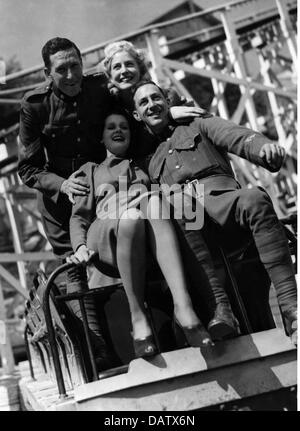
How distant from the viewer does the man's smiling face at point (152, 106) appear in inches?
109

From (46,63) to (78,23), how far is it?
0.89 ft

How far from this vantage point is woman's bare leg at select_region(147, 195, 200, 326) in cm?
219

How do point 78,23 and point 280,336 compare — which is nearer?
point 280,336

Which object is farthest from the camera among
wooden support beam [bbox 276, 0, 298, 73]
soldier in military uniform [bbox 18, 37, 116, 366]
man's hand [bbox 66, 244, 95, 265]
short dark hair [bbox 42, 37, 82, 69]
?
wooden support beam [bbox 276, 0, 298, 73]

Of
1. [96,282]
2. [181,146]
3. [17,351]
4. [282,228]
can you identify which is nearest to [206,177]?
[181,146]

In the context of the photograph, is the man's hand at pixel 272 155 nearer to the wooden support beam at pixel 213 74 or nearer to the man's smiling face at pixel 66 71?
the man's smiling face at pixel 66 71

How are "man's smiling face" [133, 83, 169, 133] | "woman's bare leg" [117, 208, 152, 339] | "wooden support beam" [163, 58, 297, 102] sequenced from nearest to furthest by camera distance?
"woman's bare leg" [117, 208, 152, 339]
"man's smiling face" [133, 83, 169, 133]
"wooden support beam" [163, 58, 297, 102]

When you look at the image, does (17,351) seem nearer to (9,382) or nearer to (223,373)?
(9,382)

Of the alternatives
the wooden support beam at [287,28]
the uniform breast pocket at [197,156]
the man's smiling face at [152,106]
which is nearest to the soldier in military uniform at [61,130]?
the man's smiling face at [152,106]

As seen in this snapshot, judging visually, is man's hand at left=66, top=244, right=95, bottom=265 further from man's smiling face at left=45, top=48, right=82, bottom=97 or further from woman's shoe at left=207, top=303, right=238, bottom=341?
man's smiling face at left=45, top=48, right=82, bottom=97

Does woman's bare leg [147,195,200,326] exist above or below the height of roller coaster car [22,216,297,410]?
above

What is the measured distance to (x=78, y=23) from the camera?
305cm

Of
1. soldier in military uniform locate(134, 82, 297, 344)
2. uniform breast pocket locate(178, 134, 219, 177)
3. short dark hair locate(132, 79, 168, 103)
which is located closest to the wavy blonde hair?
short dark hair locate(132, 79, 168, 103)

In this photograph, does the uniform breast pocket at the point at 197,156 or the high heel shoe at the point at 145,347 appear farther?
the uniform breast pocket at the point at 197,156
